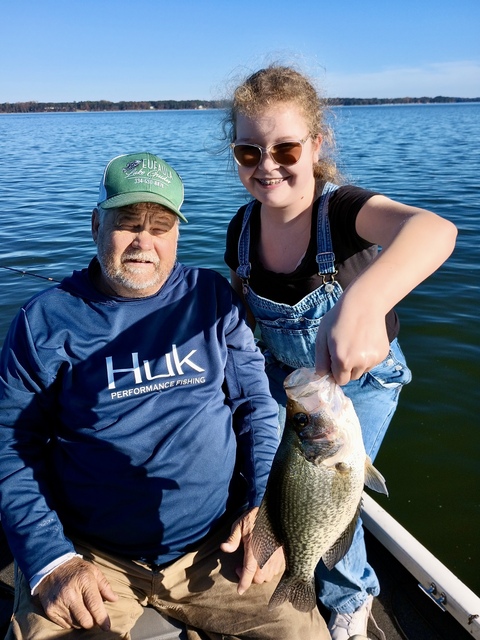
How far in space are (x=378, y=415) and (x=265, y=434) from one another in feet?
2.27

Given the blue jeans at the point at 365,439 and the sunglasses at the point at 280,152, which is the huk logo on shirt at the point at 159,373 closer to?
the blue jeans at the point at 365,439

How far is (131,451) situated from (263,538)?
749 mm

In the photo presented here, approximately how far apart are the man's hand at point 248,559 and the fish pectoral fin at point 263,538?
14cm

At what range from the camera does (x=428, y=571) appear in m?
3.05

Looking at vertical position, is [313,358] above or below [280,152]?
below

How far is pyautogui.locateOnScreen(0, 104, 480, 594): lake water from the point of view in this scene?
4.90m

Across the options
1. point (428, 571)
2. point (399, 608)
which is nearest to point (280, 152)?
point (428, 571)

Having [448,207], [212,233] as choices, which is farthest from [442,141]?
[212,233]

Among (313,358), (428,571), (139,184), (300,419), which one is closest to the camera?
(300,419)

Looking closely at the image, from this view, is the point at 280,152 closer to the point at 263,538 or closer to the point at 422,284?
the point at 263,538

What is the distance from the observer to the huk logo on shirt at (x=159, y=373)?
8.94 feet

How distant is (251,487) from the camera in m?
2.85

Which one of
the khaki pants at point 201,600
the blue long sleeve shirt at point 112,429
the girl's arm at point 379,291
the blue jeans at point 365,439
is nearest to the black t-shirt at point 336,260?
the blue jeans at point 365,439

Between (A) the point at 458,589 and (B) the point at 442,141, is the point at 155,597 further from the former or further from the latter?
(B) the point at 442,141
